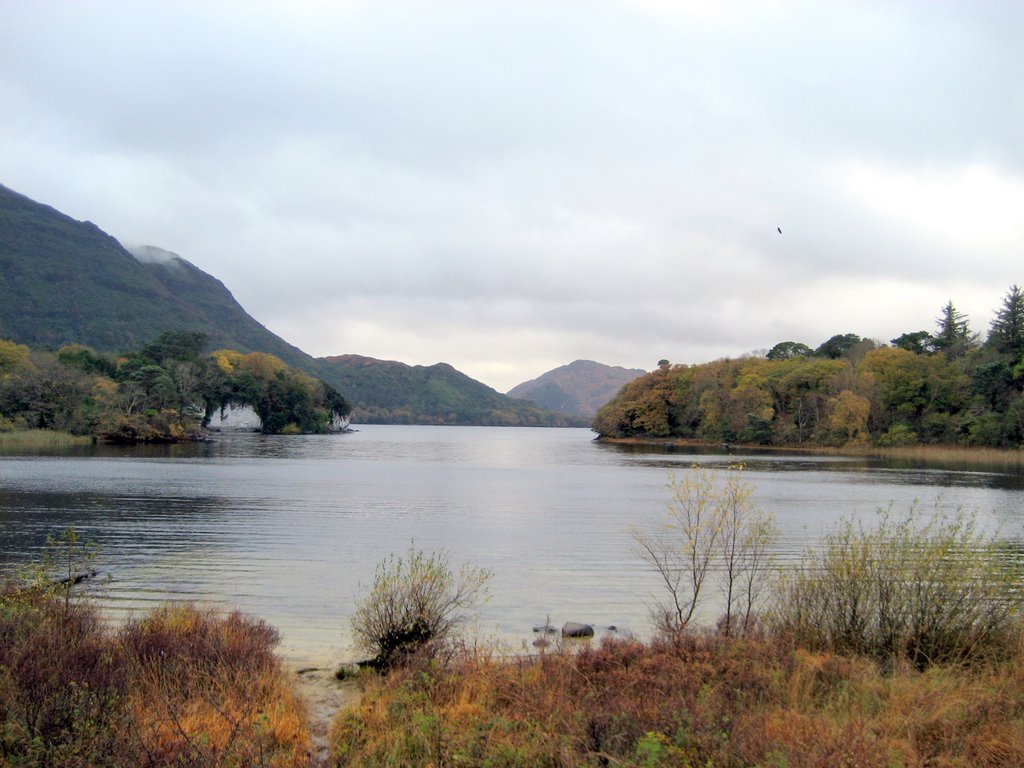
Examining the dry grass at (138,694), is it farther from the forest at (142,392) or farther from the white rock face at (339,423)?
the white rock face at (339,423)

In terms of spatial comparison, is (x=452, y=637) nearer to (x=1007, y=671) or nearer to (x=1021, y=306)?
Answer: (x=1007, y=671)

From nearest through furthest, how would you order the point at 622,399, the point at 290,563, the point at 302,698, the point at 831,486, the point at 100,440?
1. the point at 302,698
2. the point at 290,563
3. the point at 831,486
4. the point at 100,440
5. the point at 622,399

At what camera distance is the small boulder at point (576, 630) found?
13977 mm

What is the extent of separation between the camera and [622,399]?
158000mm

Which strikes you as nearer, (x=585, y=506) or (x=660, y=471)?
(x=585, y=506)

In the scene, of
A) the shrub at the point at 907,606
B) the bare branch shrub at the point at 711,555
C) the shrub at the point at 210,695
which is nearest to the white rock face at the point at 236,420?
the bare branch shrub at the point at 711,555

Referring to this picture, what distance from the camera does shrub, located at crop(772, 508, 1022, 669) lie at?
10.5 metres

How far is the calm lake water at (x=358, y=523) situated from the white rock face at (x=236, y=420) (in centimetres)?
8745

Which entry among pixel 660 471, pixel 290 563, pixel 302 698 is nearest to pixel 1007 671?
pixel 302 698

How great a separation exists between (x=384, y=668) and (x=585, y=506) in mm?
29438

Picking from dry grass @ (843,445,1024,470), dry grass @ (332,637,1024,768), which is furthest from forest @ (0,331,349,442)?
dry grass @ (843,445,1024,470)

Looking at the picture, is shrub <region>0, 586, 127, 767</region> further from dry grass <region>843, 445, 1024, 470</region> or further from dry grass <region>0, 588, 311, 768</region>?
dry grass <region>843, 445, 1024, 470</region>

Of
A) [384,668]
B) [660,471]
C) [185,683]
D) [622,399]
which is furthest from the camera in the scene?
[622,399]

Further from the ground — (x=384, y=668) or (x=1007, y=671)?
(x=1007, y=671)
